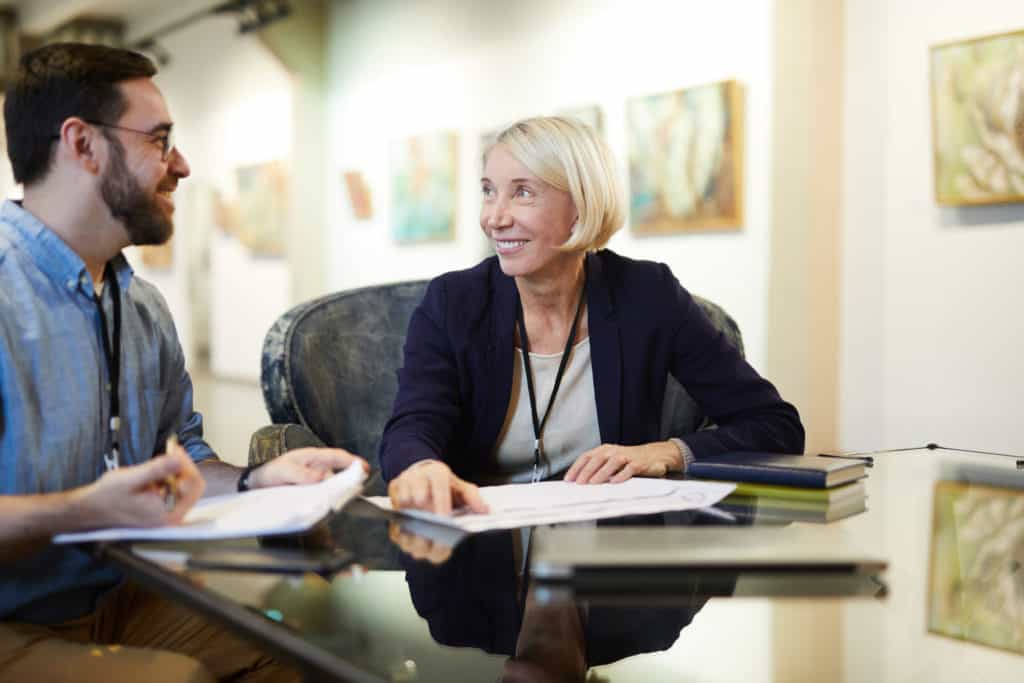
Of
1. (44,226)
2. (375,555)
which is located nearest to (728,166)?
(44,226)

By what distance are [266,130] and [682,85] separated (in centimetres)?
557

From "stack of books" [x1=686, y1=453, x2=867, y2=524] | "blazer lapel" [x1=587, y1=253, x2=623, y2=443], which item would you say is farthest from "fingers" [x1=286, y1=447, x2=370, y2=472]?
"blazer lapel" [x1=587, y1=253, x2=623, y2=443]

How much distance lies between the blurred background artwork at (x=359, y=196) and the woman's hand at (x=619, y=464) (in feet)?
22.0

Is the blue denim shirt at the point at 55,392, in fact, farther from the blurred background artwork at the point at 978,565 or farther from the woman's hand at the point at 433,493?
the blurred background artwork at the point at 978,565

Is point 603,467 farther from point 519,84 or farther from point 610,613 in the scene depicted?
point 519,84

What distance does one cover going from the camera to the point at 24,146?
1.99 m

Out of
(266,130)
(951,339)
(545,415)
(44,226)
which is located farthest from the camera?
(266,130)

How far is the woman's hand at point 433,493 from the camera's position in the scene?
1.54 m

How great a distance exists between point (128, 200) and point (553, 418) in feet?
3.61

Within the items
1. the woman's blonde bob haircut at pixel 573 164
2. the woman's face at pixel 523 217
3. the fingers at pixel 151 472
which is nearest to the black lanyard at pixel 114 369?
the fingers at pixel 151 472

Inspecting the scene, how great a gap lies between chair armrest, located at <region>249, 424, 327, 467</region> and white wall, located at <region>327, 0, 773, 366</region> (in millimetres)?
3079

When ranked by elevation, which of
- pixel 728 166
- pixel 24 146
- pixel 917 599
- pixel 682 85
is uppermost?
pixel 682 85

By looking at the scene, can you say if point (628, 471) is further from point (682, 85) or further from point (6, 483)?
point (682, 85)

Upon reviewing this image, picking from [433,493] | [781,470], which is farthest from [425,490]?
[781,470]
